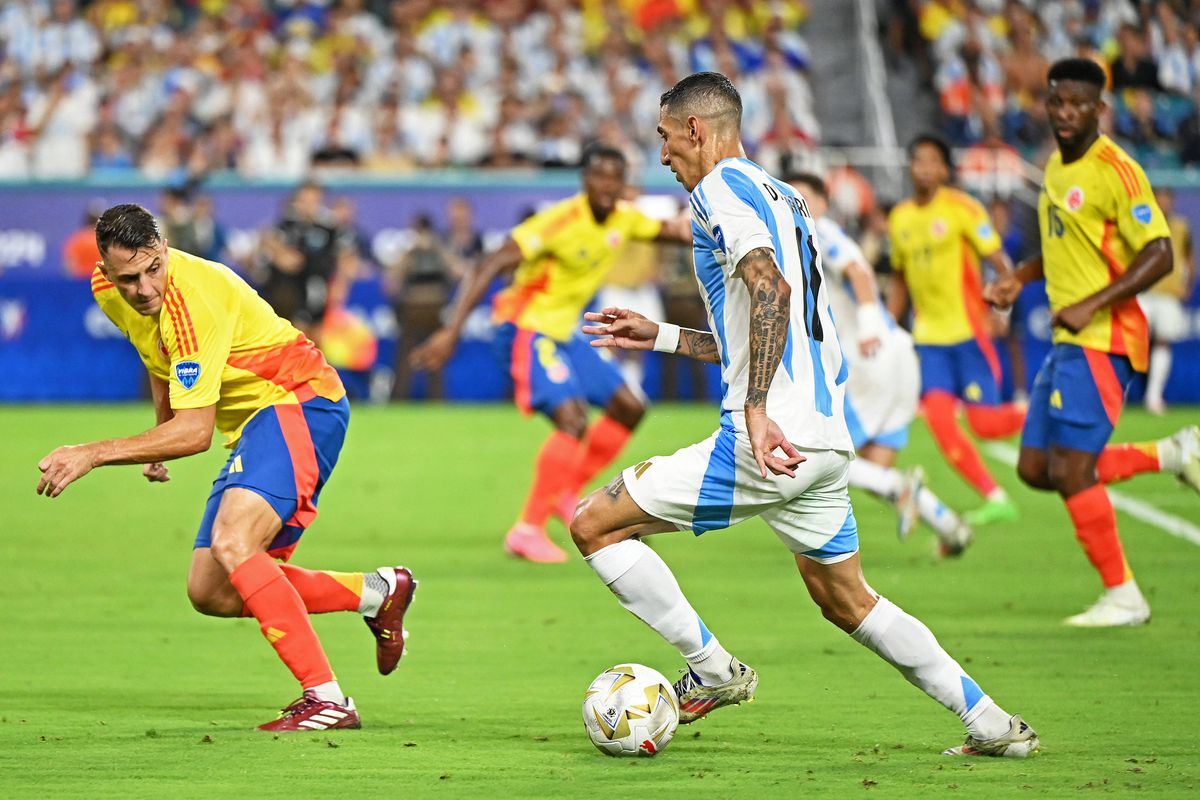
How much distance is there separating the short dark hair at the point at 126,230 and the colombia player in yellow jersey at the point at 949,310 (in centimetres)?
735

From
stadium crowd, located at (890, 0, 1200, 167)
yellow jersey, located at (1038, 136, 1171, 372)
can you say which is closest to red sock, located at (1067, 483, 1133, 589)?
yellow jersey, located at (1038, 136, 1171, 372)

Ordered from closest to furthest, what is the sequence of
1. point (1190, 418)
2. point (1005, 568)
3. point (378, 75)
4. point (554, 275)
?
point (1005, 568), point (554, 275), point (1190, 418), point (378, 75)

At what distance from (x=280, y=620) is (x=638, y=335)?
1.65 meters

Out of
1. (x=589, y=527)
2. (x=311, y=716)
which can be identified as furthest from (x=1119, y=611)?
(x=311, y=716)

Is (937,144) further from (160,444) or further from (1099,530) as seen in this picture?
(160,444)

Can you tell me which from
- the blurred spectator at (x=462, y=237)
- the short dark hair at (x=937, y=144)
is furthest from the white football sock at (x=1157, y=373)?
the short dark hair at (x=937, y=144)

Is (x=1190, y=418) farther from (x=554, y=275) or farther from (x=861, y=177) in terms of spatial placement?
(x=554, y=275)

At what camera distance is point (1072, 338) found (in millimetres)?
8750

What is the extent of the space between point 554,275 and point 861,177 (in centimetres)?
1175

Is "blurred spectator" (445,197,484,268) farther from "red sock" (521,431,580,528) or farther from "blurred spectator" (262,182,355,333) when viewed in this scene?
"red sock" (521,431,580,528)

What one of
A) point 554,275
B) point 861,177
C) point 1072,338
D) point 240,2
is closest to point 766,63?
point 861,177

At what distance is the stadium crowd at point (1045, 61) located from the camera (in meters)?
21.0

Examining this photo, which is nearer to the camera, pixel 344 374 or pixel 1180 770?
pixel 1180 770

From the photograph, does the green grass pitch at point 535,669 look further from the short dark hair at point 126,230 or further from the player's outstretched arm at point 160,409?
the short dark hair at point 126,230
